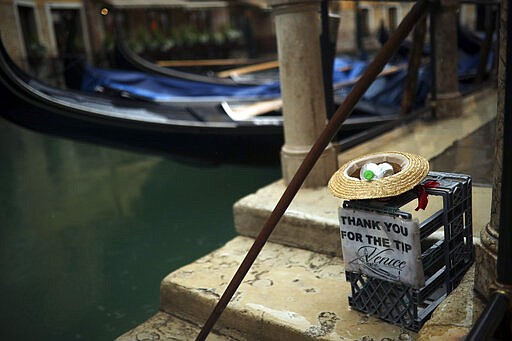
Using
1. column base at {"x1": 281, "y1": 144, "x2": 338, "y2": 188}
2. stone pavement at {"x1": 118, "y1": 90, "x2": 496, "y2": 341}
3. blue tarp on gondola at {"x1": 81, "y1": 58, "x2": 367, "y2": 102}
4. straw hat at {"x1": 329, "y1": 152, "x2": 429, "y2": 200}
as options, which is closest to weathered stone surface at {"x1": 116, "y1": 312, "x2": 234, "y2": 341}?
stone pavement at {"x1": 118, "y1": 90, "x2": 496, "y2": 341}

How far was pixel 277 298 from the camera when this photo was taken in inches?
66.5

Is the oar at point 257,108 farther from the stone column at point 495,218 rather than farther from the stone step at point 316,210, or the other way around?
the stone column at point 495,218

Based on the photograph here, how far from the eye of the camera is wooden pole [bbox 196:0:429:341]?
4.58ft

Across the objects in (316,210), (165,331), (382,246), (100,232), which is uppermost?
(382,246)

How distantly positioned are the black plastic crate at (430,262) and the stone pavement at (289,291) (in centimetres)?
4

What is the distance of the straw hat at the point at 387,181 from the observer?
130 centimetres

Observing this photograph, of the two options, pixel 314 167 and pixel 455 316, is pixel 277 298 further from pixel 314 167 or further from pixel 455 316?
pixel 314 167

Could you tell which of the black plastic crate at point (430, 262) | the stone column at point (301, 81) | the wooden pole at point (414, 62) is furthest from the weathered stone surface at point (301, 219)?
the wooden pole at point (414, 62)

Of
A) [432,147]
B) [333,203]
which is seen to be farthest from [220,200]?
[333,203]

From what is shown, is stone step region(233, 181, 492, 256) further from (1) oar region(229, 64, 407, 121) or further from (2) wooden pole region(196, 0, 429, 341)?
(1) oar region(229, 64, 407, 121)

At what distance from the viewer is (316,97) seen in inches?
89.4

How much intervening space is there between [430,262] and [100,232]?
2.43m

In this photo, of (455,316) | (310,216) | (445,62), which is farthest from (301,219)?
(445,62)

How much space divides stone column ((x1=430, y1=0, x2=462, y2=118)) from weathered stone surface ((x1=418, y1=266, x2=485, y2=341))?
2.38 meters
